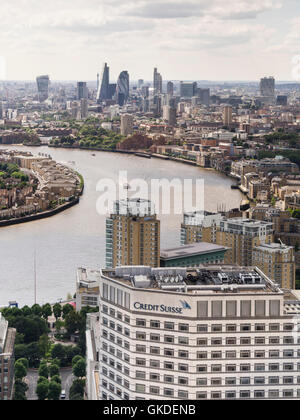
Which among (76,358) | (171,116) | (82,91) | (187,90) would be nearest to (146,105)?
(82,91)

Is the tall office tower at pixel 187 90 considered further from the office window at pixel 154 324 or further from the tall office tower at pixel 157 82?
the office window at pixel 154 324

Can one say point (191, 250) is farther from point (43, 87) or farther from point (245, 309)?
point (43, 87)

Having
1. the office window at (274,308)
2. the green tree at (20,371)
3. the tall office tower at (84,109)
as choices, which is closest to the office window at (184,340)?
the office window at (274,308)

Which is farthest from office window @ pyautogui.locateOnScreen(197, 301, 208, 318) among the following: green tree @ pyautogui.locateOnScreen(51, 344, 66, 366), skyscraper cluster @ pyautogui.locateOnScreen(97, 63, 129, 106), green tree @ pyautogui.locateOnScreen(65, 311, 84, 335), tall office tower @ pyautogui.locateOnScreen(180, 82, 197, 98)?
tall office tower @ pyautogui.locateOnScreen(180, 82, 197, 98)

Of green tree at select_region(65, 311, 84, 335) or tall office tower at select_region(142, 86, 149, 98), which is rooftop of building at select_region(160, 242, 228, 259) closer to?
green tree at select_region(65, 311, 84, 335)
